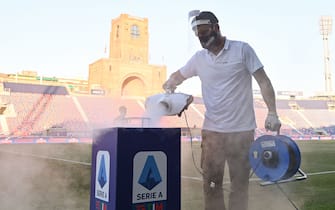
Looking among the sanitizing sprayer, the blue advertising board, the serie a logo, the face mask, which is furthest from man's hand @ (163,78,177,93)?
the serie a logo

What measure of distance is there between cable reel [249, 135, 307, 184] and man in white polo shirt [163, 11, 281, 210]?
112 millimetres

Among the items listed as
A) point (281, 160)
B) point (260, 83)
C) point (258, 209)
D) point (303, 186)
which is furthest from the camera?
point (303, 186)

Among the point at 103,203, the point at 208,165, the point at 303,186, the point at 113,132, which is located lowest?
the point at 303,186

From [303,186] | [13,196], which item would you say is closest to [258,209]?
[303,186]

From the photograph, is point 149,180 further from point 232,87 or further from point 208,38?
point 208,38

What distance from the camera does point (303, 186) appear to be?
4.05 metres

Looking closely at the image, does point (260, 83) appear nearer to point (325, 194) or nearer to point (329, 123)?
point (325, 194)

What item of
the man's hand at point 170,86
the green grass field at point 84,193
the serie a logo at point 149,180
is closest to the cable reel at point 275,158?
the green grass field at point 84,193

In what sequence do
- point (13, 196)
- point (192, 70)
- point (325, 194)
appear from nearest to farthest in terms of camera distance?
1. point (192, 70)
2. point (13, 196)
3. point (325, 194)

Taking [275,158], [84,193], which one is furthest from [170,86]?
[84,193]

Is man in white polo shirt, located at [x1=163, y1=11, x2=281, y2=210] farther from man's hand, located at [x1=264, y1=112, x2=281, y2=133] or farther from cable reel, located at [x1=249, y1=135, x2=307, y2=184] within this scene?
cable reel, located at [x1=249, y1=135, x2=307, y2=184]

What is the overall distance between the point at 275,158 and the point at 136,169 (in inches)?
26.8

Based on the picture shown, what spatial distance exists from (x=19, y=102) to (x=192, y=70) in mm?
20053

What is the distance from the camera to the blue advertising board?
1431 millimetres
